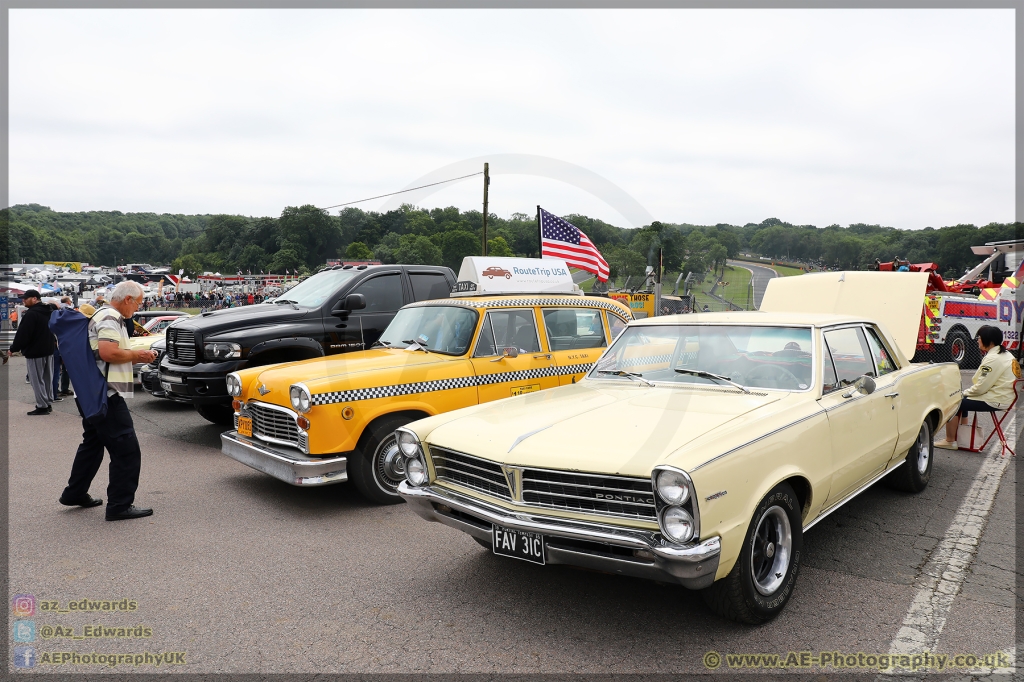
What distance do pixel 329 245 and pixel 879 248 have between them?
36256 mm

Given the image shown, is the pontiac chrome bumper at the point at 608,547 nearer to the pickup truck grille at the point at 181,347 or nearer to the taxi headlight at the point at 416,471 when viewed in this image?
the taxi headlight at the point at 416,471

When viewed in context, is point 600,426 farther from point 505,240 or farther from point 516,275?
point 505,240

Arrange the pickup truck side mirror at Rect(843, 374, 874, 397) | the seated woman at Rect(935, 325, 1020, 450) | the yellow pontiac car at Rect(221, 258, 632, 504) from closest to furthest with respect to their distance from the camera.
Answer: the pickup truck side mirror at Rect(843, 374, 874, 397) → the yellow pontiac car at Rect(221, 258, 632, 504) → the seated woman at Rect(935, 325, 1020, 450)

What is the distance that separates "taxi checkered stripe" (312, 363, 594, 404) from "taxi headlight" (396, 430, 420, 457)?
4.63ft

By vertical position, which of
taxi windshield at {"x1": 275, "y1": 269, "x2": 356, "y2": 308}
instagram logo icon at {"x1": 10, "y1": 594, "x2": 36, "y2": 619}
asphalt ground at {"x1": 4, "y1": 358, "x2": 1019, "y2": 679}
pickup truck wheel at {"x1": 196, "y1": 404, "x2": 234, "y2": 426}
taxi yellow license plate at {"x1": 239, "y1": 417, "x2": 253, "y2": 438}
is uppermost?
taxi windshield at {"x1": 275, "y1": 269, "x2": 356, "y2": 308}

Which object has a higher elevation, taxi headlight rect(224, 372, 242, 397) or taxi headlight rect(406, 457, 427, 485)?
taxi headlight rect(224, 372, 242, 397)

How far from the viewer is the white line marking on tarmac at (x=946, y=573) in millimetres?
Answer: 3312

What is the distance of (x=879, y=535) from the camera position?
4.75 meters

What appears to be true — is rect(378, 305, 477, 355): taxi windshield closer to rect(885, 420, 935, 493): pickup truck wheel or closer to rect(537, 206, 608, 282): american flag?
rect(885, 420, 935, 493): pickup truck wheel

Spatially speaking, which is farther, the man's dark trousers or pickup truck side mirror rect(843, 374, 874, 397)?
the man's dark trousers

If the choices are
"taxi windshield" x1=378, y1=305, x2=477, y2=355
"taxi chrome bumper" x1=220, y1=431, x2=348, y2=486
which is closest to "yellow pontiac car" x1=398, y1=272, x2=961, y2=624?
"taxi chrome bumper" x1=220, y1=431, x2=348, y2=486

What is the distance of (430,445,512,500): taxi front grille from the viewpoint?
358 centimetres

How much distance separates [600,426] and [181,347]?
20.6ft

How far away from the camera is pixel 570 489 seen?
11.0 ft
